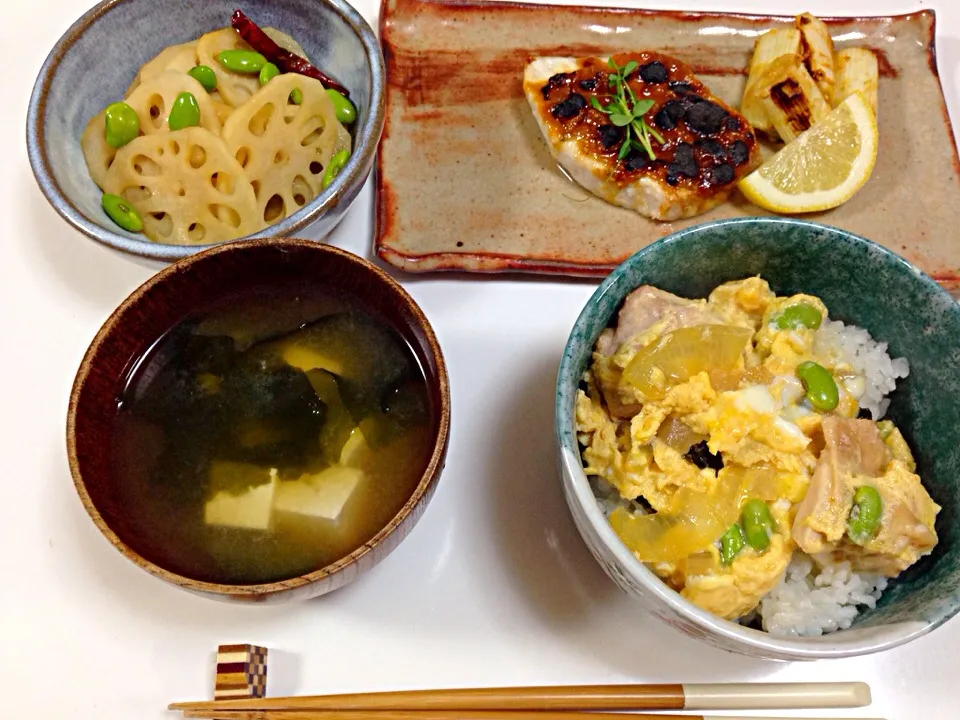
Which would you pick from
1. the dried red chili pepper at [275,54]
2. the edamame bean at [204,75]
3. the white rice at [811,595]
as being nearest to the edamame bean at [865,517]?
the white rice at [811,595]

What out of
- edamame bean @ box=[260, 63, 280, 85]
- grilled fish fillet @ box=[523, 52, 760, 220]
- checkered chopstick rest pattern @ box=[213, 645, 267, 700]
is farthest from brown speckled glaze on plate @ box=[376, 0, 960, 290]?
checkered chopstick rest pattern @ box=[213, 645, 267, 700]

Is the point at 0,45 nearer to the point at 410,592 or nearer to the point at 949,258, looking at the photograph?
the point at 410,592

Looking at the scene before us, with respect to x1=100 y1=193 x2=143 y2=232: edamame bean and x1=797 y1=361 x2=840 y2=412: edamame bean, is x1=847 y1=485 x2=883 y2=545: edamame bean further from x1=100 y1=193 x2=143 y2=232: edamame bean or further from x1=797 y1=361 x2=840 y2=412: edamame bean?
x1=100 y1=193 x2=143 y2=232: edamame bean

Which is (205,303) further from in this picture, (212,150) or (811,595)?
(811,595)

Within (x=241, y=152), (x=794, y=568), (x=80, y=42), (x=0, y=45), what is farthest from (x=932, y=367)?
(x=0, y=45)

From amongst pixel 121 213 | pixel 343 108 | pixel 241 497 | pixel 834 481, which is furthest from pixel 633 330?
pixel 121 213
